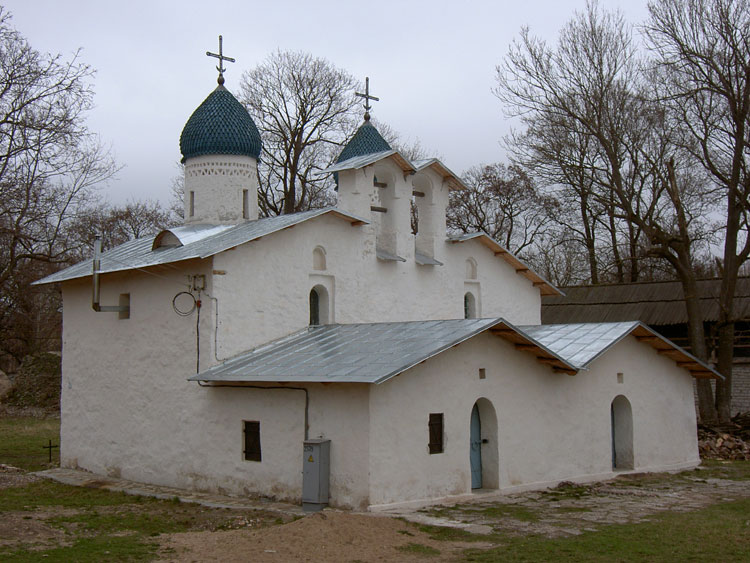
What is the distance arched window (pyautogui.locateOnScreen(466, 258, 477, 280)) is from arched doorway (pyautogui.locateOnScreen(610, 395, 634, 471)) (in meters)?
4.11

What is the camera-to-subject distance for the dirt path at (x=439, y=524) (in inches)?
381

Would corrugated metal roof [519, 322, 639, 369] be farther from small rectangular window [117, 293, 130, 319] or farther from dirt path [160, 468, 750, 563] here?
small rectangular window [117, 293, 130, 319]

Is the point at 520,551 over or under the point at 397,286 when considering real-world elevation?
under

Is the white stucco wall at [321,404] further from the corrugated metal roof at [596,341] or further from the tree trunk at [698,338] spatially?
the tree trunk at [698,338]

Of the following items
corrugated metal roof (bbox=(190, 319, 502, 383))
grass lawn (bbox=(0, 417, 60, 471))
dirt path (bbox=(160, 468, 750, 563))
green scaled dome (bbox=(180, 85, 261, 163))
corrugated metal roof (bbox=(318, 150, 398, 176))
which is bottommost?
dirt path (bbox=(160, 468, 750, 563))

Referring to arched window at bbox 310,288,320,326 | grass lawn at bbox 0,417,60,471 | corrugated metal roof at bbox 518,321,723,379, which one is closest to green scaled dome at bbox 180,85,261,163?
arched window at bbox 310,288,320,326

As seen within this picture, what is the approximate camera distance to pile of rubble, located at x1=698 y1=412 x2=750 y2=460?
65.3 feet

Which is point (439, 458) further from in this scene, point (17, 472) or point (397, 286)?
point (17, 472)

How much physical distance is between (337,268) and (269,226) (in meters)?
1.64

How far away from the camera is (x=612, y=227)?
114 ft

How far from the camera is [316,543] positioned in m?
9.90

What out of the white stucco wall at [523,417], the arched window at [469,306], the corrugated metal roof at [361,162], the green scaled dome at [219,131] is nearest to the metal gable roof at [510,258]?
the arched window at [469,306]

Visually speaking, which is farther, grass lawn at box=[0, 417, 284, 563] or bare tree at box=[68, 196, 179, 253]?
bare tree at box=[68, 196, 179, 253]

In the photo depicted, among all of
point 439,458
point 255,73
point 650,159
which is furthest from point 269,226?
point 255,73
